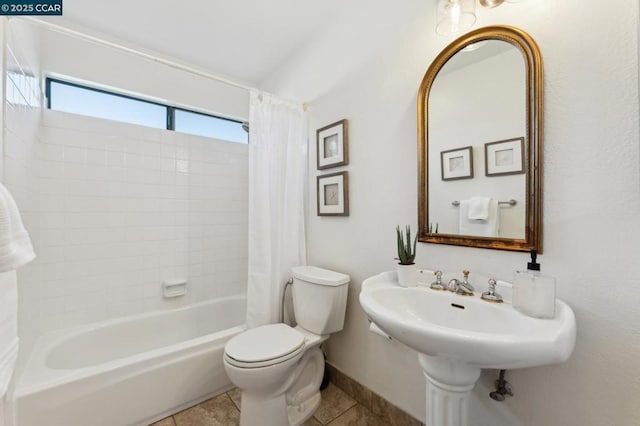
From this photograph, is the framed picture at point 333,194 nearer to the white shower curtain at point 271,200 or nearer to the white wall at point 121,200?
the white shower curtain at point 271,200

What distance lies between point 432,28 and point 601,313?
51.8 inches

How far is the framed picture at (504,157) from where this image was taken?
0.98 m

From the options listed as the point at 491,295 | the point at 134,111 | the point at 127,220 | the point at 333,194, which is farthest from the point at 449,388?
the point at 134,111

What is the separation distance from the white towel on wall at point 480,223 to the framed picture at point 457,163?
0.12m

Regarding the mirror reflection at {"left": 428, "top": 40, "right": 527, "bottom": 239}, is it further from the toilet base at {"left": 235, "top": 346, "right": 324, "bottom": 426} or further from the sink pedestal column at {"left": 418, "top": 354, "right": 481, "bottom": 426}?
the toilet base at {"left": 235, "top": 346, "right": 324, "bottom": 426}

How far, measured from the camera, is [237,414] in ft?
4.88

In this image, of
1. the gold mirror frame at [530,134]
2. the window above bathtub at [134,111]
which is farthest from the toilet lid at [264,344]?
the window above bathtub at [134,111]

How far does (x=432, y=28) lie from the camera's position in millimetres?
1237

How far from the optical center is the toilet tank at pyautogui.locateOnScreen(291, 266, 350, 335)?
1534 millimetres

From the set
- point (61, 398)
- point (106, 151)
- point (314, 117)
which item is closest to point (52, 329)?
point (61, 398)

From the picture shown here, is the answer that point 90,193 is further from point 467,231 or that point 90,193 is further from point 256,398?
point 467,231

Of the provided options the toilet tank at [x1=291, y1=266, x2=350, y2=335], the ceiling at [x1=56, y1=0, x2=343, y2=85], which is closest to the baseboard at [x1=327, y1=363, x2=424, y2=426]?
the toilet tank at [x1=291, y1=266, x2=350, y2=335]

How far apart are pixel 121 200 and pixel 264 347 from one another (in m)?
1.60

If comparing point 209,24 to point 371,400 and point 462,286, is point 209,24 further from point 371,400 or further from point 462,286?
point 371,400
